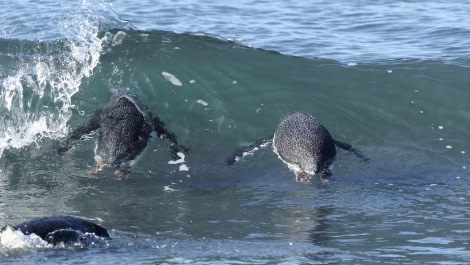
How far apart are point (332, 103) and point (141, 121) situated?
3.41m

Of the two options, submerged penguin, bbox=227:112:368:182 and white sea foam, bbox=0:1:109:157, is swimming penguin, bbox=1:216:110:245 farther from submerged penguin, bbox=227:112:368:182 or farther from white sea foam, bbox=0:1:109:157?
white sea foam, bbox=0:1:109:157

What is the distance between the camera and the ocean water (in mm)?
7898

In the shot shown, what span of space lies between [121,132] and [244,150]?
1654mm

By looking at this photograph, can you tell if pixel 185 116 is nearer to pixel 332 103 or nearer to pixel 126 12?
pixel 332 103

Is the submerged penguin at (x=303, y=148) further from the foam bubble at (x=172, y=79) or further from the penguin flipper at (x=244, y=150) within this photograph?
the foam bubble at (x=172, y=79)

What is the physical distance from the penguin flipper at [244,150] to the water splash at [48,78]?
2.60 meters

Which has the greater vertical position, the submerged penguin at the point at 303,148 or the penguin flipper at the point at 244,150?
the submerged penguin at the point at 303,148

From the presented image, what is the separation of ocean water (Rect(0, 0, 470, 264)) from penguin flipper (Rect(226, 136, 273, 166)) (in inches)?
4.9

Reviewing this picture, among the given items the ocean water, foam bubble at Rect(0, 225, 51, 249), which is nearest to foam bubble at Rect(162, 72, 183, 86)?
the ocean water

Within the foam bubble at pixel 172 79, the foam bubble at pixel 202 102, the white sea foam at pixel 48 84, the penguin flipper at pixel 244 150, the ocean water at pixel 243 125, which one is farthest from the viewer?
the foam bubble at pixel 172 79

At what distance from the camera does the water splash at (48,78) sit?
11758mm

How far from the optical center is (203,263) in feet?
23.1

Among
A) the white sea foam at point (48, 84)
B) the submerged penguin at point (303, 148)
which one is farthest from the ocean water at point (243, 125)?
the submerged penguin at point (303, 148)

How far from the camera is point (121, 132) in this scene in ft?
33.8
